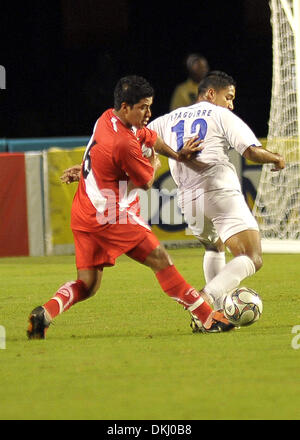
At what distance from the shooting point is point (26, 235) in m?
12.8

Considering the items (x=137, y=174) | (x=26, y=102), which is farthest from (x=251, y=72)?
(x=137, y=174)

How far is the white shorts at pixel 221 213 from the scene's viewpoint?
6.99 meters

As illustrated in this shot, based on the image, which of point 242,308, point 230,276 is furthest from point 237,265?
point 242,308

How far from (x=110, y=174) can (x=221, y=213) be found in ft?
3.20

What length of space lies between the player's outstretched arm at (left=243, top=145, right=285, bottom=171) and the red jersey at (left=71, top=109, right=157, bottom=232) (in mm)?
664

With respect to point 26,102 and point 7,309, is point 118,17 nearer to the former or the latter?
point 26,102

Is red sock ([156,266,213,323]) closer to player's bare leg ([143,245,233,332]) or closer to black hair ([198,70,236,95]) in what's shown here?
player's bare leg ([143,245,233,332])

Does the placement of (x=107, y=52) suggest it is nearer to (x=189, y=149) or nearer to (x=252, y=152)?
(x=189, y=149)

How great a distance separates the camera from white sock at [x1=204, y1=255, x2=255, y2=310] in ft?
22.4

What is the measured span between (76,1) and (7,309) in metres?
13.4

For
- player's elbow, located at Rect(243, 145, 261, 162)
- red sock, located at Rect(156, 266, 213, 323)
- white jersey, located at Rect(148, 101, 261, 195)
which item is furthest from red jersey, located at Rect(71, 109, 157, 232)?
player's elbow, located at Rect(243, 145, 261, 162)

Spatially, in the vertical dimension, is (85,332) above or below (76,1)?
below

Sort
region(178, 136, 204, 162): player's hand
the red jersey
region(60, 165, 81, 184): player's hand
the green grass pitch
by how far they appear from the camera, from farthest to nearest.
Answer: region(178, 136, 204, 162): player's hand < region(60, 165, 81, 184): player's hand < the red jersey < the green grass pitch

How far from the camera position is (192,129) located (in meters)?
7.18
